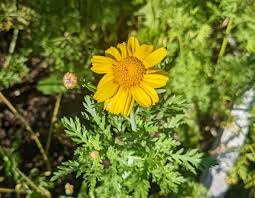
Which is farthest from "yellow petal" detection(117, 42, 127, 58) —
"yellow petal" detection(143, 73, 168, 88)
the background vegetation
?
the background vegetation

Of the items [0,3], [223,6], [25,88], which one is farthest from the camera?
[25,88]

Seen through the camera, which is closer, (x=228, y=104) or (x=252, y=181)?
(x=252, y=181)

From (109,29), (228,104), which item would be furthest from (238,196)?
(109,29)

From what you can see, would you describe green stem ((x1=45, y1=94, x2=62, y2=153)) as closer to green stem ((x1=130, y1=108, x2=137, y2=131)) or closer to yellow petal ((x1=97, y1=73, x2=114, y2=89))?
green stem ((x1=130, y1=108, x2=137, y2=131))

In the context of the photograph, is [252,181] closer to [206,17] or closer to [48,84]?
[206,17]

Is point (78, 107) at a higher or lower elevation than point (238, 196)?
higher

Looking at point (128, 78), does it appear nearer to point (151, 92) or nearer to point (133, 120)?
point (151, 92)

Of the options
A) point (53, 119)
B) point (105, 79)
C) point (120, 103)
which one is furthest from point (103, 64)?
point (53, 119)
